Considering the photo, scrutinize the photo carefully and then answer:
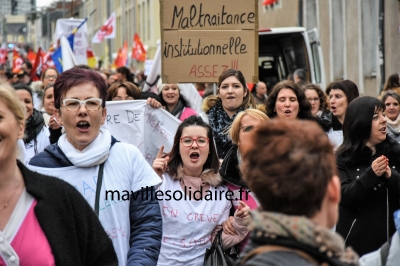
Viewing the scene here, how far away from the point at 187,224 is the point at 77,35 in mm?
16204

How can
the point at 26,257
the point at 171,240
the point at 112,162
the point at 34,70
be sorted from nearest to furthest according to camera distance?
the point at 26,257 < the point at 112,162 < the point at 171,240 < the point at 34,70

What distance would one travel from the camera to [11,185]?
10.9ft

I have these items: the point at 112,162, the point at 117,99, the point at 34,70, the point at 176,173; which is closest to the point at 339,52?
the point at 34,70

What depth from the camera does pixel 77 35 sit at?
2144 cm

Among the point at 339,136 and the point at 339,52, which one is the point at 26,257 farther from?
the point at 339,52

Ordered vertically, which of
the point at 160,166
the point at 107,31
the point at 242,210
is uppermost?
the point at 107,31

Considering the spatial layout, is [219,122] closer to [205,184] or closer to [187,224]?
[205,184]

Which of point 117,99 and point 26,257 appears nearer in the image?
point 26,257

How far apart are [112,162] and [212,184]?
158 cm

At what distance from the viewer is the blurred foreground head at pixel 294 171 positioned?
252 centimetres

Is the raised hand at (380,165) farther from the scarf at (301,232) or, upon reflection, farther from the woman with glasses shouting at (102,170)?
the scarf at (301,232)

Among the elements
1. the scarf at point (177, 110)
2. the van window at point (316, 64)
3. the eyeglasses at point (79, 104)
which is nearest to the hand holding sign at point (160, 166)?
the eyeglasses at point (79, 104)

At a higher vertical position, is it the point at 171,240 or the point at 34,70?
the point at 34,70

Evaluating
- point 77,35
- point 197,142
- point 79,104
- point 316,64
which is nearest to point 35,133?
point 197,142
